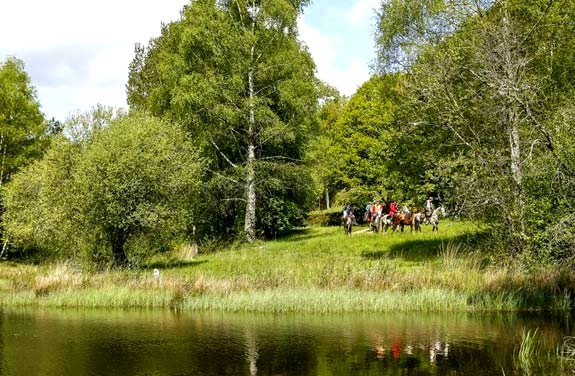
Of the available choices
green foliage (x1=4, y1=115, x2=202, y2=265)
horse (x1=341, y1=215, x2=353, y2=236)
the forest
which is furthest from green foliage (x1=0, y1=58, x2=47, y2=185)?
horse (x1=341, y1=215, x2=353, y2=236)

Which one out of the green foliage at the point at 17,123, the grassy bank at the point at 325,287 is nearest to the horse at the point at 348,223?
the grassy bank at the point at 325,287

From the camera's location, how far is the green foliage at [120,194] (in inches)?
1063

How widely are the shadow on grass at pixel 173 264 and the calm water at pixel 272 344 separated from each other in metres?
9.56

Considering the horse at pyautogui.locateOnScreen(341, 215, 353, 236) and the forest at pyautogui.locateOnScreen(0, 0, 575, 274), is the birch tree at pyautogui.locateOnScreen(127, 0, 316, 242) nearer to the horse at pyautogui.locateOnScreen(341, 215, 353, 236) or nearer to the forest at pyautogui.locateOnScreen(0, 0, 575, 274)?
the forest at pyautogui.locateOnScreen(0, 0, 575, 274)

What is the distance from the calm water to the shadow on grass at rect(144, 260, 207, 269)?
9.56 metres

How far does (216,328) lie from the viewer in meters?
17.5

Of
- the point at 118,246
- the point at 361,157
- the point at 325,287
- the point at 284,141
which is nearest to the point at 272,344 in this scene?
the point at 325,287

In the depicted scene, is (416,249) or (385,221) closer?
(416,249)

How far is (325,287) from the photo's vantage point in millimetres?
21078

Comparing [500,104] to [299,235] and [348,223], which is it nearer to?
[348,223]

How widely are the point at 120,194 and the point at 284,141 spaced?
13.7 metres

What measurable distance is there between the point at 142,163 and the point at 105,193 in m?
2.06

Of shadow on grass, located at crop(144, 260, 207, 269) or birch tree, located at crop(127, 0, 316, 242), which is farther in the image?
birch tree, located at crop(127, 0, 316, 242)

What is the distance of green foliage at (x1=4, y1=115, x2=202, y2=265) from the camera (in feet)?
88.6
